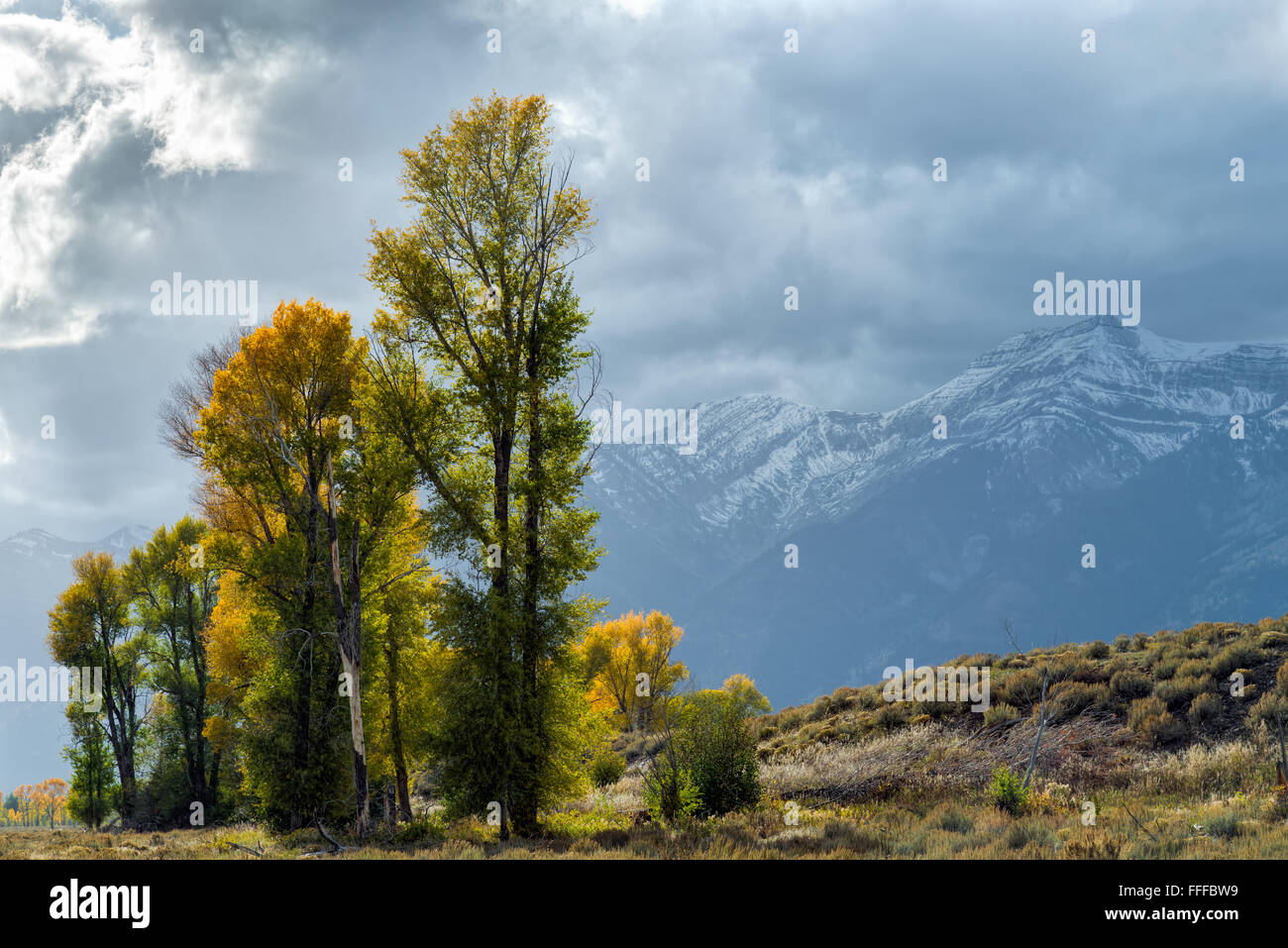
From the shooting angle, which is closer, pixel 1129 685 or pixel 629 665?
pixel 1129 685

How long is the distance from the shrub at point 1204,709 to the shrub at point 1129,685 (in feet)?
8.63

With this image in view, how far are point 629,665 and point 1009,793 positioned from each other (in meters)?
67.4

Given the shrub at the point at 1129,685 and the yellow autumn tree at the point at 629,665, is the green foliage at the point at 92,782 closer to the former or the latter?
the yellow autumn tree at the point at 629,665

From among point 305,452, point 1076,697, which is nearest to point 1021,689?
point 1076,697

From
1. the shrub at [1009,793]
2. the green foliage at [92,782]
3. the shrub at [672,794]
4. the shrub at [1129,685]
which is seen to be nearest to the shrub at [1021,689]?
the shrub at [1129,685]

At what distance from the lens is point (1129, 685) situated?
26.2 metres

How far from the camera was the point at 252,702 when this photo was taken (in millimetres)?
25594

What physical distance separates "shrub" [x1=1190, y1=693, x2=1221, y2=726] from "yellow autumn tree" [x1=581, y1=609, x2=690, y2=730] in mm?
50377

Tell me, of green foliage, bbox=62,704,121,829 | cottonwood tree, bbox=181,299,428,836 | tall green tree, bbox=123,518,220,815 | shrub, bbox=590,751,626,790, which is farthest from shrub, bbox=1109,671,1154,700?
green foliage, bbox=62,704,121,829

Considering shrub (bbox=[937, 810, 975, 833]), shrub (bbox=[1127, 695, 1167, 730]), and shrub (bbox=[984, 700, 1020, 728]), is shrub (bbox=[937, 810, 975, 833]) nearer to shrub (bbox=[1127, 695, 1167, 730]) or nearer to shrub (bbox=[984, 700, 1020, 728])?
shrub (bbox=[984, 700, 1020, 728])

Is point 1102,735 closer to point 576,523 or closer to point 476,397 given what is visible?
point 576,523

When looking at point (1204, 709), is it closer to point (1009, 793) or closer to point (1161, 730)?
point (1161, 730)

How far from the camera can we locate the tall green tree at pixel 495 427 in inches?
769

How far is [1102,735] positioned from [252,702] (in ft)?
88.0
